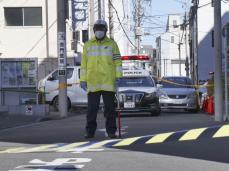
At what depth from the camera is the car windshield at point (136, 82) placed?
19573 millimetres

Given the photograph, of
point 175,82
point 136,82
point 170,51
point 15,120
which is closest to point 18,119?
point 15,120

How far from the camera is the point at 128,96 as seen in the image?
1872 centimetres

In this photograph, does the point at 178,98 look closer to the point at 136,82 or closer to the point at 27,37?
the point at 136,82

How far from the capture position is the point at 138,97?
738 inches

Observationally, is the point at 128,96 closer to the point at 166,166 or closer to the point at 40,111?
the point at 40,111

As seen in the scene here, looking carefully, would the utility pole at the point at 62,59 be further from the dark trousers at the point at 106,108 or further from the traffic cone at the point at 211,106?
the dark trousers at the point at 106,108

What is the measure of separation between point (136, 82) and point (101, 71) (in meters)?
9.37

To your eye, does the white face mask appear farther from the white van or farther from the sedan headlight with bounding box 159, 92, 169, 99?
the white van

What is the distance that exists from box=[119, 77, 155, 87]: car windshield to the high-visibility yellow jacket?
8.87 m

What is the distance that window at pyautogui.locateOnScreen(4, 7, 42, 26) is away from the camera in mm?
34531

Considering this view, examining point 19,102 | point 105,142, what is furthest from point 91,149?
point 19,102

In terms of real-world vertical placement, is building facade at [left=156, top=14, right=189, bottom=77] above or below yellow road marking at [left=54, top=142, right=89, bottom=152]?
above

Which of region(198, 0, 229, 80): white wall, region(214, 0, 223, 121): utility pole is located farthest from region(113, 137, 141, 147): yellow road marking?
region(198, 0, 229, 80): white wall

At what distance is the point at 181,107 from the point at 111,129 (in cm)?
1168
